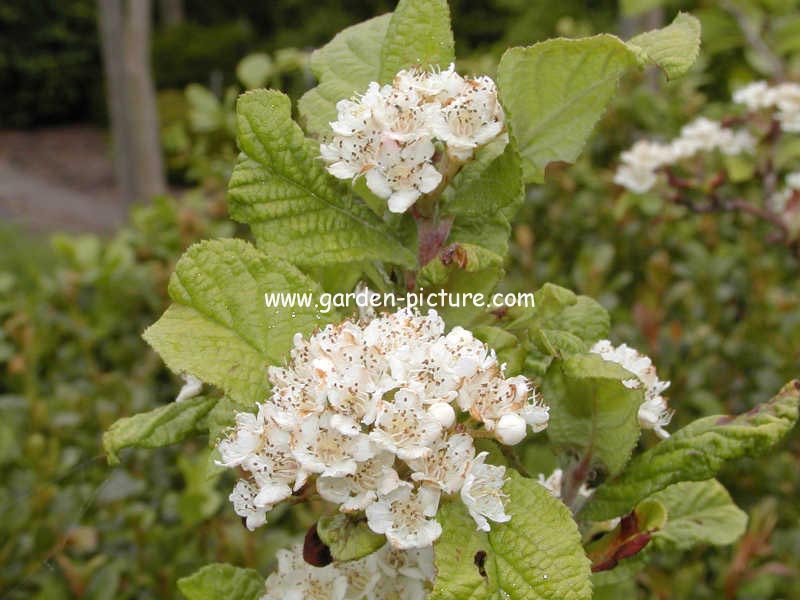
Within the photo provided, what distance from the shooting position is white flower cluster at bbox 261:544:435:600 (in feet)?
3.19

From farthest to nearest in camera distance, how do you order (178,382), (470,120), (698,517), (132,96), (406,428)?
(132,96) → (178,382) → (698,517) → (470,120) → (406,428)

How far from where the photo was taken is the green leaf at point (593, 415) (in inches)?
39.9

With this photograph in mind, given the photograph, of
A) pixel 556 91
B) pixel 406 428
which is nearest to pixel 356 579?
pixel 406 428

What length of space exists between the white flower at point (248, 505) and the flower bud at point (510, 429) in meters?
0.24

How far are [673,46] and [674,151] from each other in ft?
5.08

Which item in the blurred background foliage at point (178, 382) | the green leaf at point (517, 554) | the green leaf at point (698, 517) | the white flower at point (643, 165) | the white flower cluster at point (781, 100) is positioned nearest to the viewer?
the green leaf at point (517, 554)

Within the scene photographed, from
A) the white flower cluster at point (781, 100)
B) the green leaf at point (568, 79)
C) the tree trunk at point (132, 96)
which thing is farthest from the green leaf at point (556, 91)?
the tree trunk at point (132, 96)

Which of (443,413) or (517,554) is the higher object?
(443,413)

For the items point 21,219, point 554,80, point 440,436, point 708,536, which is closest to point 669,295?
point 708,536

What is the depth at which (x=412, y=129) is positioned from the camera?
0.94m

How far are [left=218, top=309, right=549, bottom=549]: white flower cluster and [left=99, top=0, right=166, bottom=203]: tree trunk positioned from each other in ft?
14.3

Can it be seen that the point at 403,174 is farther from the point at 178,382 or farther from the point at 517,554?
the point at 178,382

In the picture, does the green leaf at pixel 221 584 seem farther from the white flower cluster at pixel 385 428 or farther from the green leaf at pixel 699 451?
the green leaf at pixel 699 451

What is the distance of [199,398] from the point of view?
105cm
